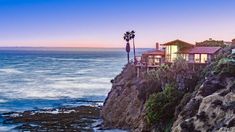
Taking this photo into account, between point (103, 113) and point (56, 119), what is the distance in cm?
947

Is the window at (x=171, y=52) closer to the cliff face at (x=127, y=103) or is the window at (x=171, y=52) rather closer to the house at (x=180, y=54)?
the house at (x=180, y=54)

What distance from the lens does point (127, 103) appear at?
88.1 metres

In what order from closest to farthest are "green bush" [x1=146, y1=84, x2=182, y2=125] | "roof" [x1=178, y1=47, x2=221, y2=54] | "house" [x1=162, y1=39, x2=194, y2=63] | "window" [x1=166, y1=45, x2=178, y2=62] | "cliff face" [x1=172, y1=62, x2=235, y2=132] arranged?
"cliff face" [x1=172, y1=62, x2=235, y2=132], "green bush" [x1=146, y1=84, x2=182, y2=125], "roof" [x1=178, y1=47, x2=221, y2=54], "house" [x1=162, y1=39, x2=194, y2=63], "window" [x1=166, y1=45, x2=178, y2=62]

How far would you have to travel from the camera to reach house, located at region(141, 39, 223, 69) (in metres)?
83.4

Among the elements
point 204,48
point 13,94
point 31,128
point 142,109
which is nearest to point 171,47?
point 204,48

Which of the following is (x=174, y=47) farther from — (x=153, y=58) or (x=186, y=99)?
(x=186, y=99)

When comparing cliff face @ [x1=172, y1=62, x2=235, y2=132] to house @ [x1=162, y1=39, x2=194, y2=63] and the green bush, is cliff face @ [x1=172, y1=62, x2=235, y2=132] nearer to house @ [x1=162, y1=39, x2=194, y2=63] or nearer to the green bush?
the green bush

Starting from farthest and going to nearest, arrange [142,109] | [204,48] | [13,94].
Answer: [13,94] < [204,48] < [142,109]

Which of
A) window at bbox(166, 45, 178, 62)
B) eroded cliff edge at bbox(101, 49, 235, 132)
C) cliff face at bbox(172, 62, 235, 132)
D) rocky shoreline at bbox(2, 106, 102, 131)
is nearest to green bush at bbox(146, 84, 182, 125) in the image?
eroded cliff edge at bbox(101, 49, 235, 132)

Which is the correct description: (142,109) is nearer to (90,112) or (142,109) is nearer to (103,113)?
(103,113)

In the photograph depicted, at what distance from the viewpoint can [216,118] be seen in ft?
180

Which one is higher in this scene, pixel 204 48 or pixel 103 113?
pixel 204 48

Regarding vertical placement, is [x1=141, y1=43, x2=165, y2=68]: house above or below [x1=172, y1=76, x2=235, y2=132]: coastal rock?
above

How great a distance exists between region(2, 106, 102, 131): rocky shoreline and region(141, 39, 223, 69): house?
15.6 meters
